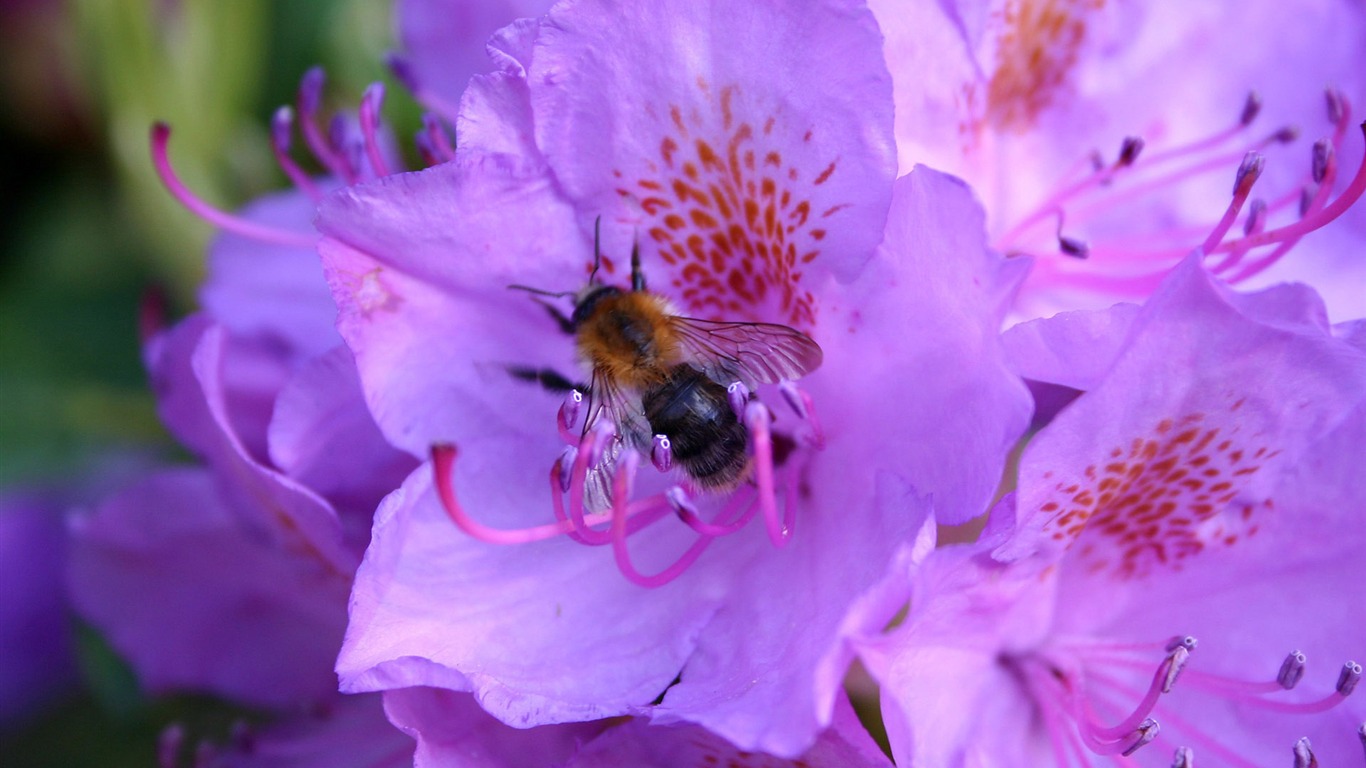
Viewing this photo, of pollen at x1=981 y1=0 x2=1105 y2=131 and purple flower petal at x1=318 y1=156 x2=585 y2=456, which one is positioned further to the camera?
pollen at x1=981 y1=0 x2=1105 y2=131

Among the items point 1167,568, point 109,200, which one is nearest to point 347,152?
point 1167,568

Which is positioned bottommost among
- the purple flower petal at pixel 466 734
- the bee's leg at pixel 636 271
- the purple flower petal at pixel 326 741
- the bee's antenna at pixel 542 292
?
the purple flower petal at pixel 326 741

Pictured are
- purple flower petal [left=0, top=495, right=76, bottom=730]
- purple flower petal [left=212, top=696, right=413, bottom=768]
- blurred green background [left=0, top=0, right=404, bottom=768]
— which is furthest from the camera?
purple flower petal [left=0, top=495, right=76, bottom=730]

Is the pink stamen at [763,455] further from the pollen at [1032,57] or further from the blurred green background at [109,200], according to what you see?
the blurred green background at [109,200]

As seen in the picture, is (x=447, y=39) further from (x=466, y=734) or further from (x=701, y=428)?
(x=466, y=734)

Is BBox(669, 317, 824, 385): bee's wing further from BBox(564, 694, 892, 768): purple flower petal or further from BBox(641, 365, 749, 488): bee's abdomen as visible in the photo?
BBox(564, 694, 892, 768): purple flower petal

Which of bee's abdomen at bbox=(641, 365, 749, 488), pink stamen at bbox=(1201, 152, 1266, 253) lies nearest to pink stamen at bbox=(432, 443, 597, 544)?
bee's abdomen at bbox=(641, 365, 749, 488)

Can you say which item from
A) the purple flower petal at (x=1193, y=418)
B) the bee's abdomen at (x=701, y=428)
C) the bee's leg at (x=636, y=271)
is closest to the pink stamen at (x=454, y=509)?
the bee's abdomen at (x=701, y=428)

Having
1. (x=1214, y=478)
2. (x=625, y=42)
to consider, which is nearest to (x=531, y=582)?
(x=625, y=42)
